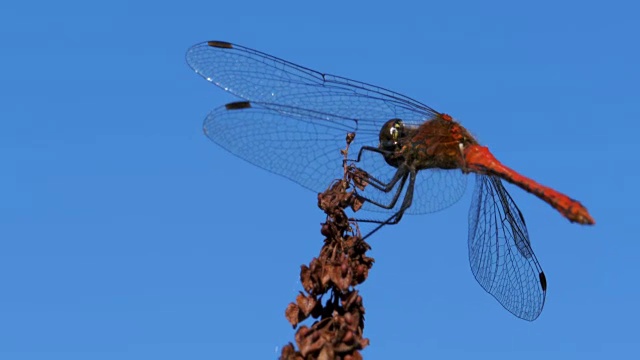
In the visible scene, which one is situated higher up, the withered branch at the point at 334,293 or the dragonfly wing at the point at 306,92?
A: the dragonfly wing at the point at 306,92

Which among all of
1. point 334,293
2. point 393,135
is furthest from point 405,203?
point 334,293

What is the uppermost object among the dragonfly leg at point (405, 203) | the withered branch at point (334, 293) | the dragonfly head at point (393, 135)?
the dragonfly head at point (393, 135)

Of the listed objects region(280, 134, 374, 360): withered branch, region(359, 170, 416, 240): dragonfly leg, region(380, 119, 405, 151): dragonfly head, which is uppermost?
region(380, 119, 405, 151): dragonfly head

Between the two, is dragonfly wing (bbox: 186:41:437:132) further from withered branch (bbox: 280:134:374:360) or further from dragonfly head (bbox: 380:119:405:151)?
withered branch (bbox: 280:134:374:360)

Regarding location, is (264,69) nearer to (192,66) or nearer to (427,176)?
(192,66)

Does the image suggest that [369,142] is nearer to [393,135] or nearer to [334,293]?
[393,135]

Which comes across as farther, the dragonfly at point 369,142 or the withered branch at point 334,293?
the dragonfly at point 369,142

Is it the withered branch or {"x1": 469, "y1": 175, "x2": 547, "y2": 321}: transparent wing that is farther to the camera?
{"x1": 469, "y1": 175, "x2": 547, "y2": 321}: transparent wing

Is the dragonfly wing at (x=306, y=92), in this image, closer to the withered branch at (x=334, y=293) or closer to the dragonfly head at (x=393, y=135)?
the dragonfly head at (x=393, y=135)

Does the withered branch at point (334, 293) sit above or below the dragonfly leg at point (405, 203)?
below
